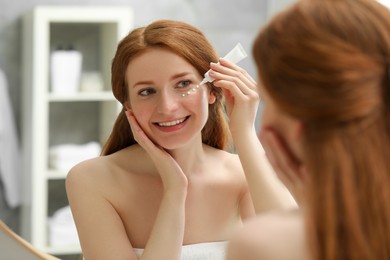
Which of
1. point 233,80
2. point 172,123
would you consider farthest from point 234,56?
point 172,123

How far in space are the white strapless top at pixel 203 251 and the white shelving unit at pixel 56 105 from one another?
0.70 m

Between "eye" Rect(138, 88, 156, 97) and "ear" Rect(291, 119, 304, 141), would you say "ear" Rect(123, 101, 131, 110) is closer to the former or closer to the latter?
"eye" Rect(138, 88, 156, 97)

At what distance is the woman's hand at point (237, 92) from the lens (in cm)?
109

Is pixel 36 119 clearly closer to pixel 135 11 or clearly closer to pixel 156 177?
pixel 135 11

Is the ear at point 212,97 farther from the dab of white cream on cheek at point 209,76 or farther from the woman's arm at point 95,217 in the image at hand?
the woman's arm at point 95,217

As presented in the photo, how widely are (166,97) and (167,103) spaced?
0.4 inches

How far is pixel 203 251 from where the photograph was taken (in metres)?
1.15

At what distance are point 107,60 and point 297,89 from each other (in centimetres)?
128

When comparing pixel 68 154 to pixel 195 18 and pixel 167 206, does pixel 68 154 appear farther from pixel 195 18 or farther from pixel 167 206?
pixel 167 206

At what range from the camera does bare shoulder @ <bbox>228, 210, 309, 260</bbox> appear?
57 cm

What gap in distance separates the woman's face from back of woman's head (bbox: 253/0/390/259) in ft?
1.75

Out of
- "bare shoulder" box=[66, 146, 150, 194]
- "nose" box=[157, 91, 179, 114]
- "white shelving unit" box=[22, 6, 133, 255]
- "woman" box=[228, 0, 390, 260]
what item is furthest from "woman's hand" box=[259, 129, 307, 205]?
"white shelving unit" box=[22, 6, 133, 255]

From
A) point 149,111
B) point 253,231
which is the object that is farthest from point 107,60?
point 253,231

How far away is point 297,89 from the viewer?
0.55m
